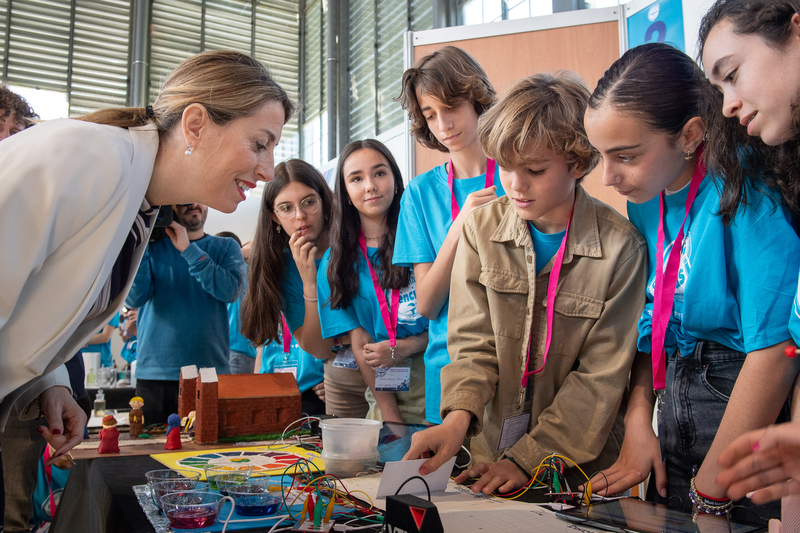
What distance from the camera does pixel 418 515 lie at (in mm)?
707

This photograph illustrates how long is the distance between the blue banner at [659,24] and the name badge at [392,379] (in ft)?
5.52

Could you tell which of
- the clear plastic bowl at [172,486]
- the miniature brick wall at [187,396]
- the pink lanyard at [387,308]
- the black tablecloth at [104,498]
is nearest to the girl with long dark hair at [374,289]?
the pink lanyard at [387,308]

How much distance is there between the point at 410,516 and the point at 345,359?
4.75 ft

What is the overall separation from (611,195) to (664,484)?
67.4 inches

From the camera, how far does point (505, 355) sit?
4.31ft

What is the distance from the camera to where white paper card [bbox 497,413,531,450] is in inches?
47.2

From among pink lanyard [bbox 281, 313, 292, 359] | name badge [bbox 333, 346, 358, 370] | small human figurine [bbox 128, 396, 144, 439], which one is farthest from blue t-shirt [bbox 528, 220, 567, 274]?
pink lanyard [bbox 281, 313, 292, 359]

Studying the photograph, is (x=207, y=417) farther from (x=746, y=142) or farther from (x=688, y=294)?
(x=746, y=142)

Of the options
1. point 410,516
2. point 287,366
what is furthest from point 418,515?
point 287,366

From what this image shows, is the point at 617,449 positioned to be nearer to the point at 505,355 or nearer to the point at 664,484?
the point at 664,484

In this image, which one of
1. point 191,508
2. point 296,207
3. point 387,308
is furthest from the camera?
point 296,207

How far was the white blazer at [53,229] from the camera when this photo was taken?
→ 850mm

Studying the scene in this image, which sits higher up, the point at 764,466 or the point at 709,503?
the point at 764,466

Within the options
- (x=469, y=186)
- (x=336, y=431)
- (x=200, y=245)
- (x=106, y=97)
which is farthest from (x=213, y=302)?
(x=106, y=97)
